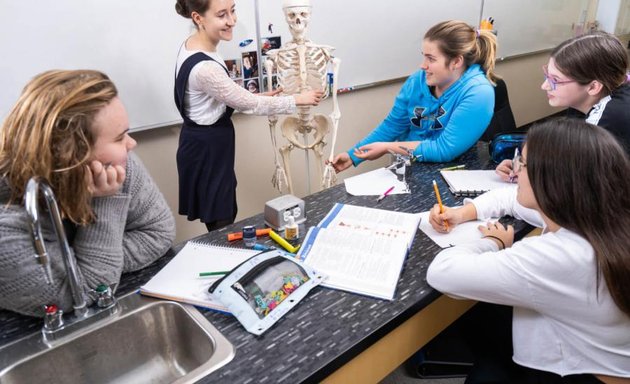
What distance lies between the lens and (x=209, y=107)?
2.14 meters

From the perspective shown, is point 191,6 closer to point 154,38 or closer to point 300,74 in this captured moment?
point 154,38

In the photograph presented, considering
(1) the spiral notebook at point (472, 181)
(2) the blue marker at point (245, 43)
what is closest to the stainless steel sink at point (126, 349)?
(1) the spiral notebook at point (472, 181)

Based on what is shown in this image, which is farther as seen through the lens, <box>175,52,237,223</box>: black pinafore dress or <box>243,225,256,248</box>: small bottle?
<box>175,52,237,223</box>: black pinafore dress

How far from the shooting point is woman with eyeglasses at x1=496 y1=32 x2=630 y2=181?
1.60m

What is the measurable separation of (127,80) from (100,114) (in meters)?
1.48

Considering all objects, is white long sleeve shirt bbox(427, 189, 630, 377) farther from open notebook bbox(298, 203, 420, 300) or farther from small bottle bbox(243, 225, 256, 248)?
small bottle bbox(243, 225, 256, 248)

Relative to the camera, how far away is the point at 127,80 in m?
2.26

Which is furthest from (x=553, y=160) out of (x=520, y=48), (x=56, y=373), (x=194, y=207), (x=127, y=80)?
(x=520, y=48)

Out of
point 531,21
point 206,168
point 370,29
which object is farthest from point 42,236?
point 531,21

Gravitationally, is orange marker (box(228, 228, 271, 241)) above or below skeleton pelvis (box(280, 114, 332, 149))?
below

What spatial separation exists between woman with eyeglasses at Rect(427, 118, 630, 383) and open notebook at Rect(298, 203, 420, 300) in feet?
0.47

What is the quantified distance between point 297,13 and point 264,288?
160 cm

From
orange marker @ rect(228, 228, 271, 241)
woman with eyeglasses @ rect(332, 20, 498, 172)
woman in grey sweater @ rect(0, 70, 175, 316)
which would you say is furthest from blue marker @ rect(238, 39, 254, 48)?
woman in grey sweater @ rect(0, 70, 175, 316)

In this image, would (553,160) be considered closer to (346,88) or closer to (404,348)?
(404,348)
